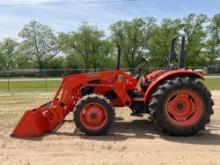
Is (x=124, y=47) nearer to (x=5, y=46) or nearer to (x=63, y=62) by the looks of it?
(x=63, y=62)

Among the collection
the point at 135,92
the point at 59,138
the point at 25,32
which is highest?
the point at 25,32

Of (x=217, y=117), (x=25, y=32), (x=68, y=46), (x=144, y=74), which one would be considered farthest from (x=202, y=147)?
(x=25, y=32)

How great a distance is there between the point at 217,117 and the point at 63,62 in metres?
78.5

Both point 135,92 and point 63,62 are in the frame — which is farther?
point 63,62

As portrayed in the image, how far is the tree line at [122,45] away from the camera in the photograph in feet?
255

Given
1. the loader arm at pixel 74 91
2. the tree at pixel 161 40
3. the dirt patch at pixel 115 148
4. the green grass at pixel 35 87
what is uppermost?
the tree at pixel 161 40

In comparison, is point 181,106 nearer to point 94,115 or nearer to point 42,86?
point 94,115

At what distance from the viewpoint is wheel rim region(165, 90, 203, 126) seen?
942 cm

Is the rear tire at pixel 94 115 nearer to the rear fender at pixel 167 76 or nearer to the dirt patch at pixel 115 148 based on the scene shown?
the dirt patch at pixel 115 148

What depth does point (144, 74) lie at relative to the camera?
11133 millimetres

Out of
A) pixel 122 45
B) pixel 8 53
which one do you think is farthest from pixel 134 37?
pixel 8 53

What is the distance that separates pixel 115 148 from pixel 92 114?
4.84 feet

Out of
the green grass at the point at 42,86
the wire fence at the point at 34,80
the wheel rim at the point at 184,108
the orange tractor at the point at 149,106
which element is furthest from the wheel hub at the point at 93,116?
the green grass at the point at 42,86

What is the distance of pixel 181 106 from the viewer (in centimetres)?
952
